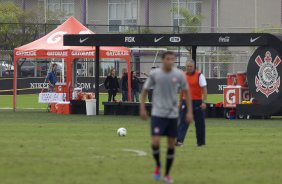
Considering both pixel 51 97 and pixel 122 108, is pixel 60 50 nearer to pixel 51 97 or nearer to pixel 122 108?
pixel 51 97

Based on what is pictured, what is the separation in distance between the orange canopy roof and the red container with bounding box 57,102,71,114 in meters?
2.21

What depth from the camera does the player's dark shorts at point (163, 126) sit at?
13969mm

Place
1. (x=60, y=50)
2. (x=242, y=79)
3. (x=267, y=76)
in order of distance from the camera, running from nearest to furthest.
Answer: (x=267, y=76), (x=242, y=79), (x=60, y=50)

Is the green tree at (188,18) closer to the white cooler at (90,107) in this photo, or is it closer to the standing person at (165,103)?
the white cooler at (90,107)

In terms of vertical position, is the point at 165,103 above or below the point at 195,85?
below

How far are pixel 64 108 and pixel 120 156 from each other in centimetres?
1965

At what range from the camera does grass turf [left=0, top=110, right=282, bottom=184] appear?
47.2 ft

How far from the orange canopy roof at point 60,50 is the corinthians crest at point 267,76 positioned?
7.82 m

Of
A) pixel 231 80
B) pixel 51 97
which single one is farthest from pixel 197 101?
pixel 51 97

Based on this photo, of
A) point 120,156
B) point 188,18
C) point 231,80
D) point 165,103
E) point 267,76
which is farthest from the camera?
point 188,18

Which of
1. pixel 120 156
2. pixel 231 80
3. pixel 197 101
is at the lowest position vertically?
pixel 120 156

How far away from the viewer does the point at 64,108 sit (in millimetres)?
37094

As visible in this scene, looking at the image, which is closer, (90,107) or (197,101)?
(197,101)

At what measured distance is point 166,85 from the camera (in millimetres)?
13914
